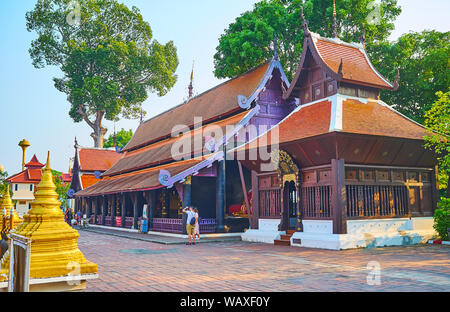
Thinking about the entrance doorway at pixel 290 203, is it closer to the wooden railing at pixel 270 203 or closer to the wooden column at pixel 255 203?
the wooden railing at pixel 270 203

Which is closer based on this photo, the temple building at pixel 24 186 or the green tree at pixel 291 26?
the green tree at pixel 291 26

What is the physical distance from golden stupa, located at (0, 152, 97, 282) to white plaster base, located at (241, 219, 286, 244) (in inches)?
428

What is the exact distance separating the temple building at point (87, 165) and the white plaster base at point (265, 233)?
73.6ft

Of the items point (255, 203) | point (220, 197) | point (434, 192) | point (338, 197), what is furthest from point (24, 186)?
point (434, 192)

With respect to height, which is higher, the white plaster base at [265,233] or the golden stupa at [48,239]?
the golden stupa at [48,239]

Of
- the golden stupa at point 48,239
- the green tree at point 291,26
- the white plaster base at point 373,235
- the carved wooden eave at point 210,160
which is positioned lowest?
the white plaster base at point 373,235

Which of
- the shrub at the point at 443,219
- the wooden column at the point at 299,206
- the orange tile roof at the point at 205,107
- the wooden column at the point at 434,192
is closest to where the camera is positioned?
the shrub at the point at 443,219

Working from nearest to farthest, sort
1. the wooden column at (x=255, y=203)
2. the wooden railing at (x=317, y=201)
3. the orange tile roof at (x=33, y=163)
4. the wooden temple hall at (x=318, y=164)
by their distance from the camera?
the wooden temple hall at (x=318, y=164)
the wooden railing at (x=317, y=201)
the wooden column at (x=255, y=203)
the orange tile roof at (x=33, y=163)

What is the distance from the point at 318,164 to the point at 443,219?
15.3ft

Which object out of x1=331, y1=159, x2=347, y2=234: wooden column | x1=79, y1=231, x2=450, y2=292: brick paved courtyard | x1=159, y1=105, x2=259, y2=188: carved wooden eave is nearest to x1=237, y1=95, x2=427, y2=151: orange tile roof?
x1=331, y1=159, x2=347, y2=234: wooden column

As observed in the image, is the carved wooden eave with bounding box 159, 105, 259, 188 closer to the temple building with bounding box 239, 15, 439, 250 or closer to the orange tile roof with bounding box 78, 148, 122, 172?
the temple building with bounding box 239, 15, 439, 250

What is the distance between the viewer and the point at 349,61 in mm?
16625

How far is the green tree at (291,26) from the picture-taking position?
85.2 feet

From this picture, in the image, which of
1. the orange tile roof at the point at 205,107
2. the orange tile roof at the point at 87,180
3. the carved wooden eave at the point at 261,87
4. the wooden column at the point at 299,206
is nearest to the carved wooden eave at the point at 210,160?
the carved wooden eave at the point at 261,87
